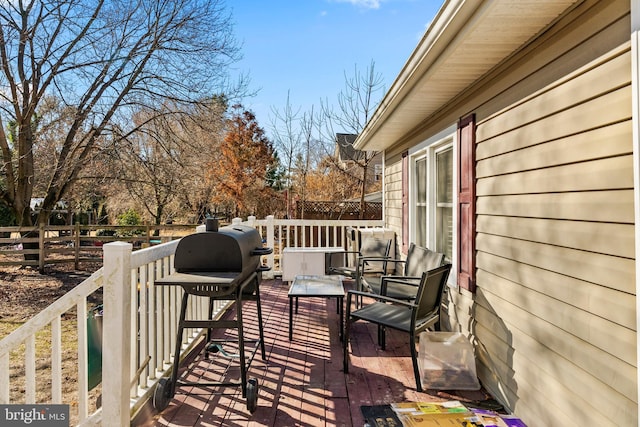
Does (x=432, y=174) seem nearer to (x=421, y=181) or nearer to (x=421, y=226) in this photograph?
Answer: (x=421, y=181)

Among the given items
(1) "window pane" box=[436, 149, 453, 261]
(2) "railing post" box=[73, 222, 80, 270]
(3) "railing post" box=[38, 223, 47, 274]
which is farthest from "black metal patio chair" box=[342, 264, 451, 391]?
(2) "railing post" box=[73, 222, 80, 270]

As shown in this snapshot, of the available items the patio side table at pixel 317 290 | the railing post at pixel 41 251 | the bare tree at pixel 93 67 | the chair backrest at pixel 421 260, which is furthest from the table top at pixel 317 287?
the railing post at pixel 41 251

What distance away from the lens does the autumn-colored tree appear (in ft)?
57.6

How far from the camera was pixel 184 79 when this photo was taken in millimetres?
9500

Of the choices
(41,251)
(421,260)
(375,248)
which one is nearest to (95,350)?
(421,260)

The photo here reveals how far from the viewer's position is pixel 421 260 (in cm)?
394

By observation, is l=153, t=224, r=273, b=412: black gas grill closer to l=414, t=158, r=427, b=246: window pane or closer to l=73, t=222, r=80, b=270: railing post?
l=414, t=158, r=427, b=246: window pane

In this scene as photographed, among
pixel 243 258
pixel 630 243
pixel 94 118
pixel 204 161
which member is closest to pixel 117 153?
pixel 94 118

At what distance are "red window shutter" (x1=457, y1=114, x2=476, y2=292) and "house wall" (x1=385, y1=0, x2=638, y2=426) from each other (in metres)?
0.12

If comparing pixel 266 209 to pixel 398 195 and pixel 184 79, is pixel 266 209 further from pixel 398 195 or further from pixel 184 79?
pixel 398 195

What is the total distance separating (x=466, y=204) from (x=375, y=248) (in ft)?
8.05

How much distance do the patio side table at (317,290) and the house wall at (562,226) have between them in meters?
1.35

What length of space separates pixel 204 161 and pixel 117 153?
2.02 metres

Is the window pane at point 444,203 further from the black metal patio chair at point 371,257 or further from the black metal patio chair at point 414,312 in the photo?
the black metal patio chair at point 371,257
